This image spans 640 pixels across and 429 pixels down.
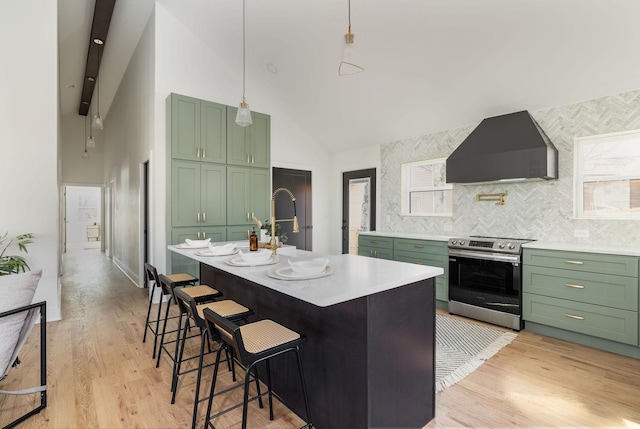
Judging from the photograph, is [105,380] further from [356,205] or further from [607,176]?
[607,176]

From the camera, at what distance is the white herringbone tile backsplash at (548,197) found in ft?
10.7

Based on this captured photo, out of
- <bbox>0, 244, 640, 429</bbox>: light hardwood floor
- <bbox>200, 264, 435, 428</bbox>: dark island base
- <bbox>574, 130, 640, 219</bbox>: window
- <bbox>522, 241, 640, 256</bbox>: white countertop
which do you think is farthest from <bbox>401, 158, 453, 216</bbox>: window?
<bbox>200, 264, 435, 428</bbox>: dark island base

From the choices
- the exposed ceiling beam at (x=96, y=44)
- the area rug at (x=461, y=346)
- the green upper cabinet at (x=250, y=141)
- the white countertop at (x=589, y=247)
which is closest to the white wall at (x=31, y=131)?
the exposed ceiling beam at (x=96, y=44)

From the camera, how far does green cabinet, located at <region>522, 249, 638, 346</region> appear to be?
280 centimetres

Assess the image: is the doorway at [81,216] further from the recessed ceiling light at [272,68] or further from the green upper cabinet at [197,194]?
the recessed ceiling light at [272,68]

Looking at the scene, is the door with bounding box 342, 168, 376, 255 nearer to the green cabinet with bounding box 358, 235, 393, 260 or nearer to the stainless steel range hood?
the green cabinet with bounding box 358, 235, 393, 260

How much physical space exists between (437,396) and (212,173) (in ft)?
12.5

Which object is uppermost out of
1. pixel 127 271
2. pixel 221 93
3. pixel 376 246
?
pixel 221 93

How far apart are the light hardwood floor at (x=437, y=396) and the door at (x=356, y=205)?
3.05 metres

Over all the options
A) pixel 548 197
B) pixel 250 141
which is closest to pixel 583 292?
pixel 548 197

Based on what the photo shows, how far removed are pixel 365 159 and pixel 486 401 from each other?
170 inches

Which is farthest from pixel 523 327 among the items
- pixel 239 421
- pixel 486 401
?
pixel 239 421

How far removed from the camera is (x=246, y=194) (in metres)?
4.98

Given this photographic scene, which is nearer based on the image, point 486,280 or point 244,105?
point 244,105
